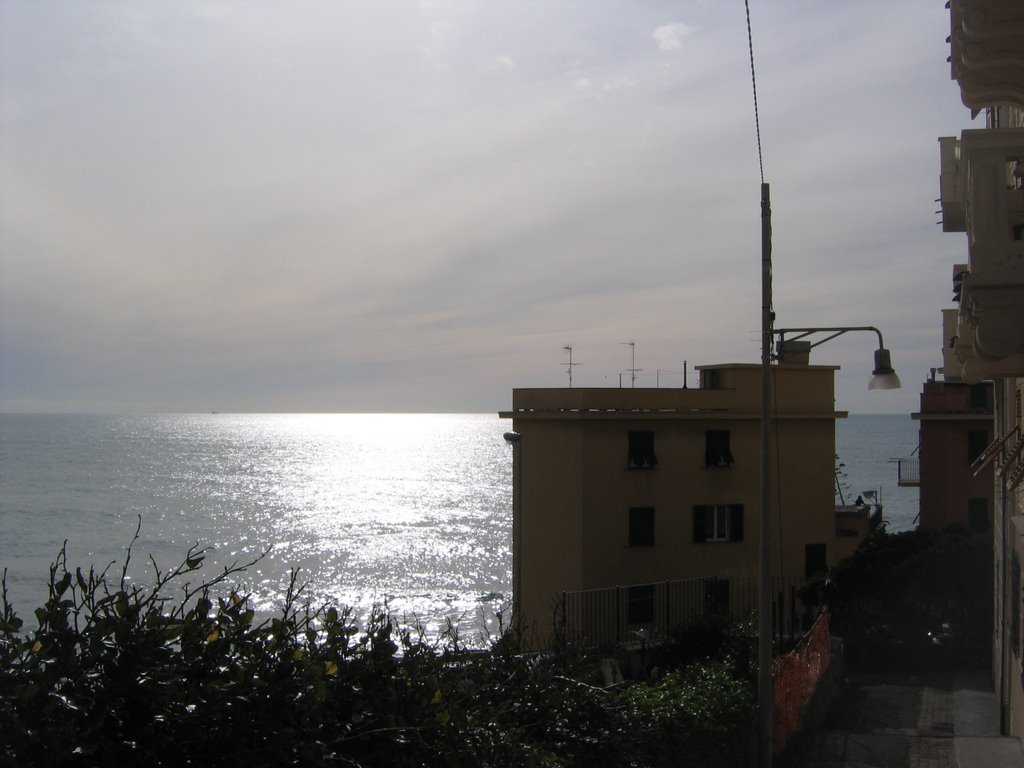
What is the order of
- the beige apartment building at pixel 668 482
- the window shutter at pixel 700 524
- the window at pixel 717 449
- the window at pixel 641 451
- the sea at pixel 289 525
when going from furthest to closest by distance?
the sea at pixel 289 525 < the window at pixel 717 449 < the window shutter at pixel 700 524 < the window at pixel 641 451 < the beige apartment building at pixel 668 482

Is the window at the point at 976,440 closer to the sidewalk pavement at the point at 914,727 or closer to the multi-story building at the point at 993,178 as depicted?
the sidewalk pavement at the point at 914,727

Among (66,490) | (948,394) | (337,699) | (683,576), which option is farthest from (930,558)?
(66,490)

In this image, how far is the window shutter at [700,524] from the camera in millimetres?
29859

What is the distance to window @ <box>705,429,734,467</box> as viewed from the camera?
30.4 meters

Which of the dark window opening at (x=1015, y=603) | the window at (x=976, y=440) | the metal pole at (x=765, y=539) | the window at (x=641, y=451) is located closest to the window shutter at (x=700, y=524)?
the window at (x=641, y=451)

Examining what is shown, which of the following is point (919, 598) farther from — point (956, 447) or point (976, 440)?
point (976, 440)

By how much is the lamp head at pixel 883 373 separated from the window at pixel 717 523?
732 inches

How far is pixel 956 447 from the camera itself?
36.9 metres

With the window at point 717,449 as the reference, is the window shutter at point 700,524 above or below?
below

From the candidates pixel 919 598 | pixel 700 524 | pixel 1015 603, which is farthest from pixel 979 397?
pixel 1015 603

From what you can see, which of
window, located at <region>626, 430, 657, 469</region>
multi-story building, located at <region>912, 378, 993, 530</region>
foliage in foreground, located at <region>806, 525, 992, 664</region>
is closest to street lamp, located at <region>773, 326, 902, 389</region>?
foliage in foreground, located at <region>806, 525, 992, 664</region>

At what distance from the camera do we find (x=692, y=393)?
30.6 meters

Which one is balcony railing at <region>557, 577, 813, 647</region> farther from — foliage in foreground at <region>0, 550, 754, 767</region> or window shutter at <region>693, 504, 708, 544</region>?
foliage in foreground at <region>0, 550, 754, 767</region>

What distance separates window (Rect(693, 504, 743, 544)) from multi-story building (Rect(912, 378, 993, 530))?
10893 mm
